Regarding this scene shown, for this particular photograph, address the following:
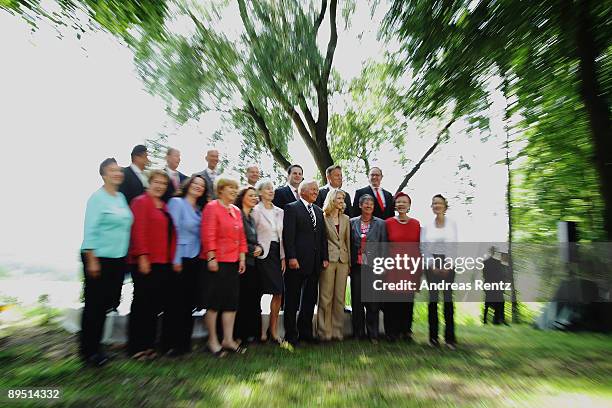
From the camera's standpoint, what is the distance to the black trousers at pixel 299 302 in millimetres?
4672

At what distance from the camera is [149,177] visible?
400cm

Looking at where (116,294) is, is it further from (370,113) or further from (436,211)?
(370,113)

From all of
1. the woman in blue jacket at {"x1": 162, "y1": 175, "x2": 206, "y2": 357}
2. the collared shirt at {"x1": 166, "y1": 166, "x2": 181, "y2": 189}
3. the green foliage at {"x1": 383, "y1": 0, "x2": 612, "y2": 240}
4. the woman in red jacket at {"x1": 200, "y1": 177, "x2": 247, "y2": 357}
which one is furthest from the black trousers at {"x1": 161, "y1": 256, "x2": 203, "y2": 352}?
the green foliage at {"x1": 383, "y1": 0, "x2": 612, "y2": 240}

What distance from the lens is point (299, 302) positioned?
4.96 metres

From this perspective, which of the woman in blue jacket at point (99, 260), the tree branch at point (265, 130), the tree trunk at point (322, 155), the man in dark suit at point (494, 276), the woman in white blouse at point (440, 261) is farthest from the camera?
the tree branch at point (265, 130)

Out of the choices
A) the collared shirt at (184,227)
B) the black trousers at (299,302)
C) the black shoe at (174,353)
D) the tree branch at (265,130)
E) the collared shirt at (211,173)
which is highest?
the tree branch at (265,130)

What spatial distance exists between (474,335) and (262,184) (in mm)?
3916

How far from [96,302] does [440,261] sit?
152 inches

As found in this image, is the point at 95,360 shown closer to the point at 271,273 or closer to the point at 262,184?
the point at 271,273

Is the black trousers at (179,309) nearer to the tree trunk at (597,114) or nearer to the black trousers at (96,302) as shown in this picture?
the black trousers at (96,302)

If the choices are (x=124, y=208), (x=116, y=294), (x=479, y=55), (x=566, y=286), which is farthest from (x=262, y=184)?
(x=566, y=286)

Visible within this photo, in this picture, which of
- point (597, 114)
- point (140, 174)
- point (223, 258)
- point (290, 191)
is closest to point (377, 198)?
point (290, 191)

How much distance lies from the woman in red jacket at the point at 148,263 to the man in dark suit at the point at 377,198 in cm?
280

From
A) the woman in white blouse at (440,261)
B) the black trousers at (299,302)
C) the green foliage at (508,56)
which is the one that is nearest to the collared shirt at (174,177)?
the black trousers at (299,302)
